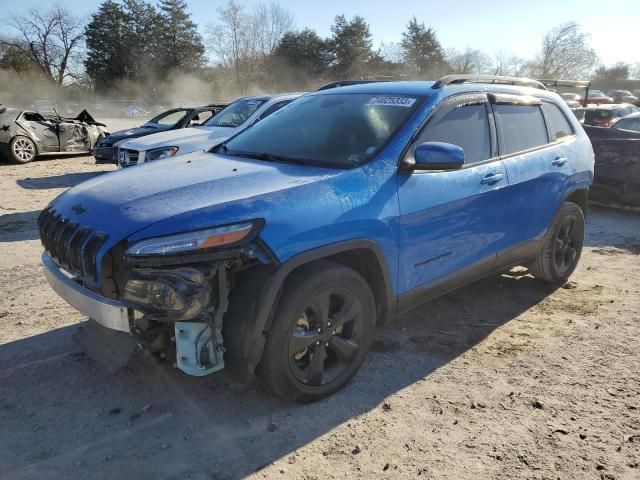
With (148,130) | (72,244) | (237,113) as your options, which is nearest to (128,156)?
(237,113)

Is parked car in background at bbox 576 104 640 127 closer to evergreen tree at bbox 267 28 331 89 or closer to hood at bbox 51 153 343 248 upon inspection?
hood at bbox 51 153 343 248

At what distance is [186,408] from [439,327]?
6.65 feet

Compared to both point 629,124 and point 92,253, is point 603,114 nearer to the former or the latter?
point 629,124

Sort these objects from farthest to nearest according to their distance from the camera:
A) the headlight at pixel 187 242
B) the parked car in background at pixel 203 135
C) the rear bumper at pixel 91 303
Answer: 1. the parked car in background at pixel 203 135
2. the rear bumper at pixel 91 303
3. the headlight at pixel 187 242

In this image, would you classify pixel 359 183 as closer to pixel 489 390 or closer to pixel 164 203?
pixel 164 203

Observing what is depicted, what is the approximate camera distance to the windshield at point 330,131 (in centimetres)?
328

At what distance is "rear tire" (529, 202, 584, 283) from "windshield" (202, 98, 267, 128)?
5.66 metres

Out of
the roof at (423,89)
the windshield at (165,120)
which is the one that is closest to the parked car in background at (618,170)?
the roof at (423,89)

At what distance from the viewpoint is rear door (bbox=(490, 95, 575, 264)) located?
3.98 m

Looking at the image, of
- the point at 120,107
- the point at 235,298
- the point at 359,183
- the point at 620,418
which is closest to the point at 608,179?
the point at 620,418

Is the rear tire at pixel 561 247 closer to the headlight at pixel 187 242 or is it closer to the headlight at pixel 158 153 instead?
the headlight at pixel 187 242

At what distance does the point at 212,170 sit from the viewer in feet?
10.6

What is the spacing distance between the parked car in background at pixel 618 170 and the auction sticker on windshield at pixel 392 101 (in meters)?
5.70

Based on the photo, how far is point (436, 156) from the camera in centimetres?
312
